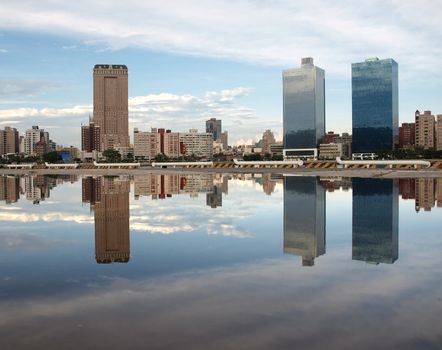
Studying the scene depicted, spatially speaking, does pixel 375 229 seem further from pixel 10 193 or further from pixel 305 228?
pixel 10 193

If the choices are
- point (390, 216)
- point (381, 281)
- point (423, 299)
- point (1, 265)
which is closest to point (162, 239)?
point (1, 265)

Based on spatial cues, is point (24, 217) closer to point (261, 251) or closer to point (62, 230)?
point (62, 230)

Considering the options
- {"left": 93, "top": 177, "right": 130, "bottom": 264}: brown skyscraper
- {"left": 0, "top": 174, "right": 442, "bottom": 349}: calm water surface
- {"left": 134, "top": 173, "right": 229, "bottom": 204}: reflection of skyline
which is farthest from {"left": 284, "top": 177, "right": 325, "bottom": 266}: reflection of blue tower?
{"left": 134, "top": 173, "right": 229, "bottom": 204}: reflection of skyline

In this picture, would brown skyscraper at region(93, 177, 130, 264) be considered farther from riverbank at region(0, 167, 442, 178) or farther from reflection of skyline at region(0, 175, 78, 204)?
riverbank at region(0, 167, 442, 178)

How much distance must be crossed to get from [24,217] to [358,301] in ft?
43.8

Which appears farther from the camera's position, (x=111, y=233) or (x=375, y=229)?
A: (x=375, y=229)

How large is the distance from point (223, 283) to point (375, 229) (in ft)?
21.9

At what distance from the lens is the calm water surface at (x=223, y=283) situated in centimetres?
530

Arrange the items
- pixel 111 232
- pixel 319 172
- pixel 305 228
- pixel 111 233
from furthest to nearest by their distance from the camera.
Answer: pixel 319 172 → pixel 305 228 → pixel 111 232 → pixel 111 233

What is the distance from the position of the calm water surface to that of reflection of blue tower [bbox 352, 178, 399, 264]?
0.04 meters

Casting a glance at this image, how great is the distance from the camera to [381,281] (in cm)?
748

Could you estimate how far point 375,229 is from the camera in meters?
12.8

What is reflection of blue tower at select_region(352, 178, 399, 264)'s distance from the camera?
9672 millimetres

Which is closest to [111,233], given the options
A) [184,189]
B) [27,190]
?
[184,189]
